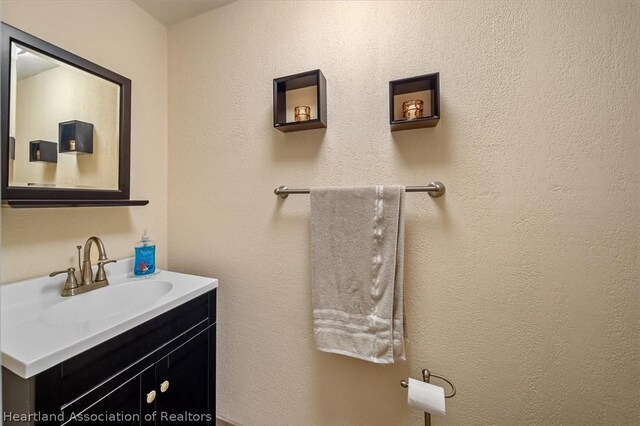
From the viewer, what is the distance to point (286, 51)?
3.88ft

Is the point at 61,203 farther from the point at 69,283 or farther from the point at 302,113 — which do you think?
the point at 302,113

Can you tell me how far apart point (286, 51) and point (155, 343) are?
1.30m

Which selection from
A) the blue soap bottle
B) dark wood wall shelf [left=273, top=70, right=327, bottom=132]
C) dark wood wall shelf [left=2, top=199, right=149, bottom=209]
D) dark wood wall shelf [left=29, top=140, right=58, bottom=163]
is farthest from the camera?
the blue soap bottle

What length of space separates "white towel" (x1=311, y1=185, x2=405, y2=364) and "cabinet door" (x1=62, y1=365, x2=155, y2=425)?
23.8 inches

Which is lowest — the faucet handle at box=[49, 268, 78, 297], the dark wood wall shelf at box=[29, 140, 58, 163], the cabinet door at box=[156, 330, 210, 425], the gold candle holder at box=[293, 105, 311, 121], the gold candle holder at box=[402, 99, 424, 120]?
the cabinet door at box=[156, 330, 210, 425]

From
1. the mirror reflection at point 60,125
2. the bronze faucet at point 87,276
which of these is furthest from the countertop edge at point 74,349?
the mirror reflection at point 60,125

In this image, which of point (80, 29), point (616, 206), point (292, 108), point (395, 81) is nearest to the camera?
point (616, 206)

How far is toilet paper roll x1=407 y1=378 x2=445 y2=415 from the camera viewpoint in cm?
84

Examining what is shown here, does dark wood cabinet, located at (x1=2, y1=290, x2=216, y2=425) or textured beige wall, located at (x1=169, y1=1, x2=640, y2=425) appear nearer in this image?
dark wood cabinet, located at (x1=2, y1=290, x2=216, y2=425)

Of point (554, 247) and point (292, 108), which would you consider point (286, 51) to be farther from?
point (554, 247)

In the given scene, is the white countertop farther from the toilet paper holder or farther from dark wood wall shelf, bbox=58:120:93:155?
the toilet paper holder

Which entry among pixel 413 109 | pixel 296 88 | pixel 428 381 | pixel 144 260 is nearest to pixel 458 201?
pixel 413 109

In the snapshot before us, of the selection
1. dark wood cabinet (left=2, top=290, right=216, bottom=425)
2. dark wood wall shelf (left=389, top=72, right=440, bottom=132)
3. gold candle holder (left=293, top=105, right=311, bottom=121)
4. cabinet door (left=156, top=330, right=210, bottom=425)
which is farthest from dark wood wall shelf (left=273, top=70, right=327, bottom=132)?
cabinet door (left=156, top=330, right=210, bottom=425)

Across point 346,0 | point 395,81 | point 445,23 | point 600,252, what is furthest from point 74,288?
point 600,252
